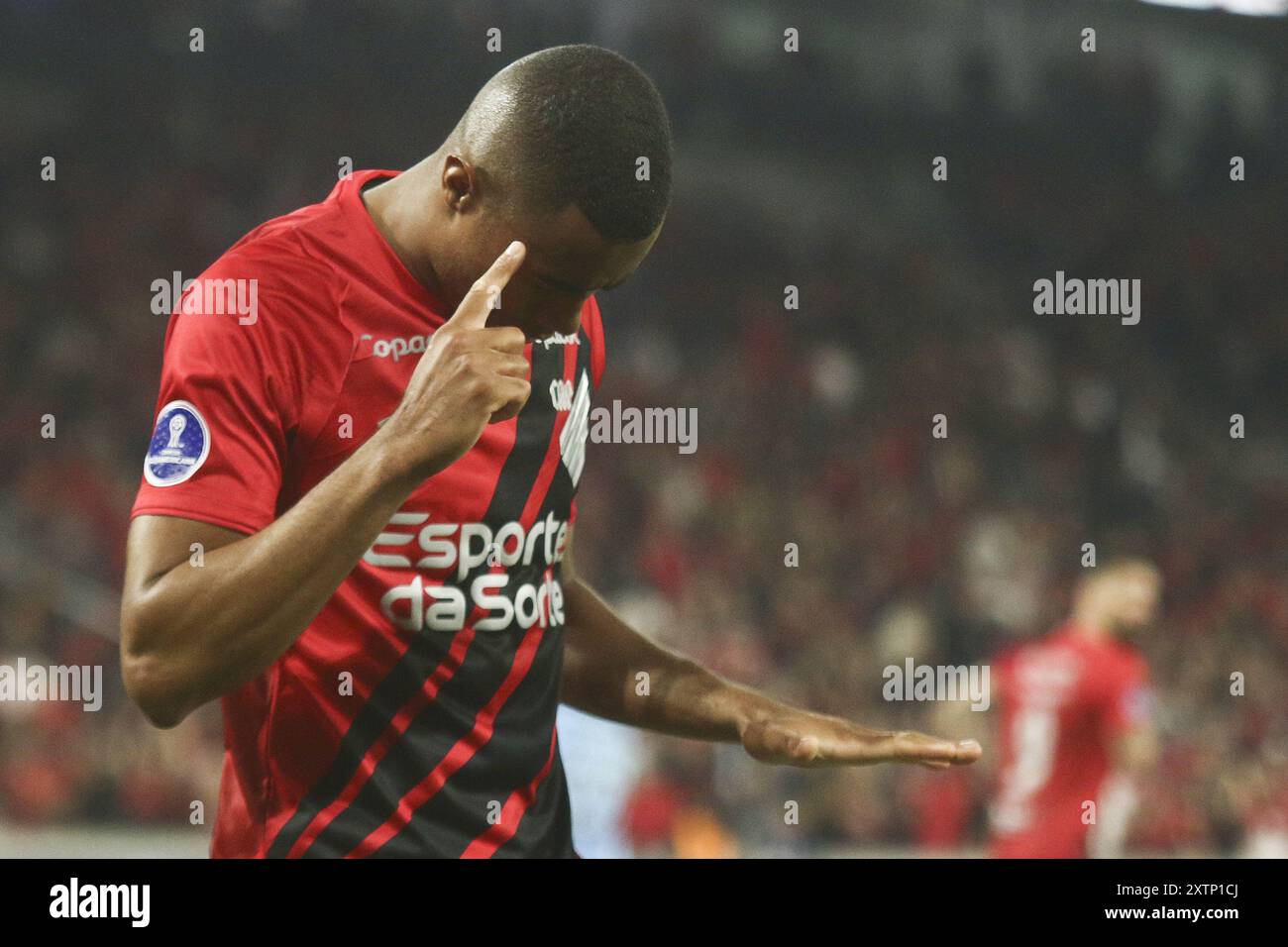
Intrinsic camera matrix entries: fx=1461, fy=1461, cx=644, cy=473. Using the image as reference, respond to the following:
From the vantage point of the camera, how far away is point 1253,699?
10117mm

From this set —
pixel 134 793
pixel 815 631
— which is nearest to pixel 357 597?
pixel 134 793

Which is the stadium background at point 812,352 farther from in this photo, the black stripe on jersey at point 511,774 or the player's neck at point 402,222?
the player's neck at point 402,222

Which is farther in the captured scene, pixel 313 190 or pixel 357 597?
pixel 313 190

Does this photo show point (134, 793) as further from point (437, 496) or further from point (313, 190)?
point (437, 496)

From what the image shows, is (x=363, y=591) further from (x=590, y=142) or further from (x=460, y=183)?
(x=590, y=142)

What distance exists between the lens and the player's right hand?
168cm

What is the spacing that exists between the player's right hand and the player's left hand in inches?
26.5

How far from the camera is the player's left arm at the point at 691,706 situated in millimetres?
2100

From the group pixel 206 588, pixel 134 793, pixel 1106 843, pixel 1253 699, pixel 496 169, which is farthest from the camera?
pixel 1253 699

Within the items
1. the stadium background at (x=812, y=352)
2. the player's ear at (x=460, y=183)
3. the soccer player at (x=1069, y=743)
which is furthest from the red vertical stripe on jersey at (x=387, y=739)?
the stadium background at (x=812, y=352)

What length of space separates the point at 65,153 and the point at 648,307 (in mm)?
4292

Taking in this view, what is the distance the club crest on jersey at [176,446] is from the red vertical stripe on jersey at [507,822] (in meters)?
0.65

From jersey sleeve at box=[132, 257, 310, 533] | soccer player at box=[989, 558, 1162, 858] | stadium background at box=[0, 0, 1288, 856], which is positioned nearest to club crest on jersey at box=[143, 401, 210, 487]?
jersey sleeve at box=[132, 257, 310, 533]

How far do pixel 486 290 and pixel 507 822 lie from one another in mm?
756
